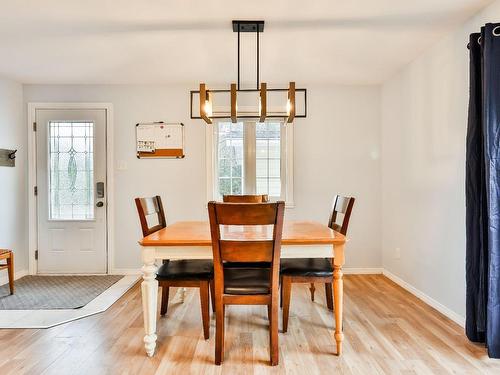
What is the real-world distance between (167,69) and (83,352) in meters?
2.61

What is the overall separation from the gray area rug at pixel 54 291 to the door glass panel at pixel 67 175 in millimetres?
724

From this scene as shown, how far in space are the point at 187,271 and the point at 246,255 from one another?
643 mm

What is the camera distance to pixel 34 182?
3.97 meters

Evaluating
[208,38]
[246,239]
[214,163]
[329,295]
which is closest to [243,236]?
[246,239]

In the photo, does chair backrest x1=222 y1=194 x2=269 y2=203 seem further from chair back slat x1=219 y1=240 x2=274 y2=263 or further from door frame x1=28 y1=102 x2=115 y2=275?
door frame x1=28 y1=102 x2=115 y2=275

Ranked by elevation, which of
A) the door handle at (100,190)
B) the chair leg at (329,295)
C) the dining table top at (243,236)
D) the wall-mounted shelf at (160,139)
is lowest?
the chair leg at (329,295)

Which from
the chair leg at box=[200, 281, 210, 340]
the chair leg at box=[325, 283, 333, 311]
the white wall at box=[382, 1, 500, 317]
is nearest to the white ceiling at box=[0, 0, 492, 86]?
the white wall at box=[382, 1, 500, 317]

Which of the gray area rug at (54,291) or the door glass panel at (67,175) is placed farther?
the door glass panel at (67,175)

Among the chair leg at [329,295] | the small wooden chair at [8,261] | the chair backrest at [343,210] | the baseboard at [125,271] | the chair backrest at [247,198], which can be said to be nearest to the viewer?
the chair backrest at [343,210]

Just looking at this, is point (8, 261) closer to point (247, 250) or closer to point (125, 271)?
point (125, 271)

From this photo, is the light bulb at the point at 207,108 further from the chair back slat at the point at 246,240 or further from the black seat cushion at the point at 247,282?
the black seat cushion at the point at 247,282

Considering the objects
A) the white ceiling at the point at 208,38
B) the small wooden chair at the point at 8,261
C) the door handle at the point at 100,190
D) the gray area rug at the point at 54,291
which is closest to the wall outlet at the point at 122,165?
the door handle at the point at 100,190

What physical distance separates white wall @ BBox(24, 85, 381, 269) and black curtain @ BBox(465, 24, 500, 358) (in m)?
1.81

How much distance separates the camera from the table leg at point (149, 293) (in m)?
2.02
